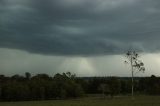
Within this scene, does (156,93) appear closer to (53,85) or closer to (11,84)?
(53,85)

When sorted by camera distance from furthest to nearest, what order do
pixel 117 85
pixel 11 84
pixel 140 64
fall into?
pixel 11 84, pixel 117 85, pixel 140 64

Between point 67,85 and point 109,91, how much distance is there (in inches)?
610

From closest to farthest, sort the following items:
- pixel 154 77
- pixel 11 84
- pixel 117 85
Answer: pixel 117 85 → pixel 11 84 → pixel 154 77

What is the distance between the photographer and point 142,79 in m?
142

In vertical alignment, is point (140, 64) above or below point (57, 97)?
above

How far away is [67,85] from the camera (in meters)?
117

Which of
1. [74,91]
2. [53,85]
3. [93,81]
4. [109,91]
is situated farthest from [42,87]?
[93,81]

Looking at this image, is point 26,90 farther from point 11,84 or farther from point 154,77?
point 154,77

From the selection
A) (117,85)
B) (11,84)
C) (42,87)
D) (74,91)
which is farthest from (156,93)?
(11,84)

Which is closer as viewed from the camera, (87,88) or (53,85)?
(53,85)

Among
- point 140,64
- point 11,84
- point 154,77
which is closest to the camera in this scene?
point 140,64

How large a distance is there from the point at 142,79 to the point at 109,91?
36405 millimetres

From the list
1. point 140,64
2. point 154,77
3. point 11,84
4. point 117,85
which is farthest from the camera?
point 154,77

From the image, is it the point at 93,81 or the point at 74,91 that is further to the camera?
the point at 93,81
